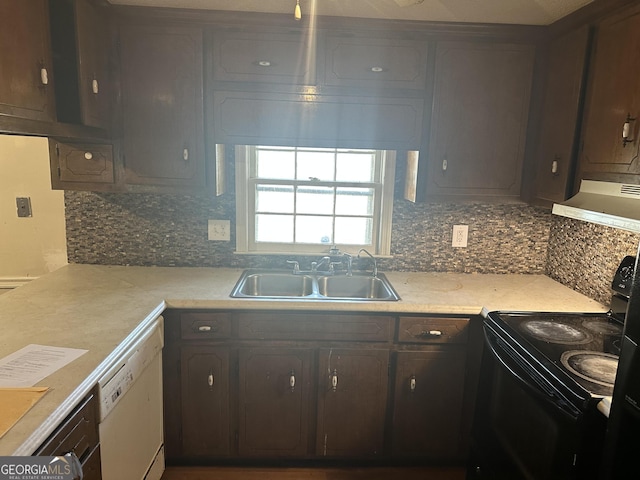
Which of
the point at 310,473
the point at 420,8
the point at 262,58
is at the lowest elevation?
→ the point at 310,473

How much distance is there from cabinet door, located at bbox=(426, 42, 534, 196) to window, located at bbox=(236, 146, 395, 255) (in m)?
0.40

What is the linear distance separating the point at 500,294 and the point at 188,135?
178 centimetres

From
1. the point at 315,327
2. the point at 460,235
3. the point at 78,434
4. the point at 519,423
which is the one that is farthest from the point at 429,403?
the point at 78,434

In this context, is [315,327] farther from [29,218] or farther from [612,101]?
[29,218]

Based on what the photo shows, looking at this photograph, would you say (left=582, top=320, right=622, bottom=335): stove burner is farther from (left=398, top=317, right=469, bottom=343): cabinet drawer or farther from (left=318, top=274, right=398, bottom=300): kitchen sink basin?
(left=318, top=274, right=398, bottom=300): kitchen sink basin

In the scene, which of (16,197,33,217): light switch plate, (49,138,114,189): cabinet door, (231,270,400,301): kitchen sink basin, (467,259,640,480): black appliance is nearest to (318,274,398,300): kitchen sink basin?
(231,270,400,301): kitchen sink basin

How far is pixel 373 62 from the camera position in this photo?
2.15 metres

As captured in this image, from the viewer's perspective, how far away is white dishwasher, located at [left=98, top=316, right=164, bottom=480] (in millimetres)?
1458

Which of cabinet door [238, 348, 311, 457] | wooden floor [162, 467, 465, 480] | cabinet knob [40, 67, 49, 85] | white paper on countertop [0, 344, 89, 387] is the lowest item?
wooden floor [162, 467, 465, 480]

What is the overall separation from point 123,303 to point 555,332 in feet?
6.03

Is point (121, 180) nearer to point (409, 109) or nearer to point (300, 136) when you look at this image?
point (300, 136)

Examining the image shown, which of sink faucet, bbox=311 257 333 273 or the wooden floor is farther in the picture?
sink faucet, bbox=311 257 333 273
